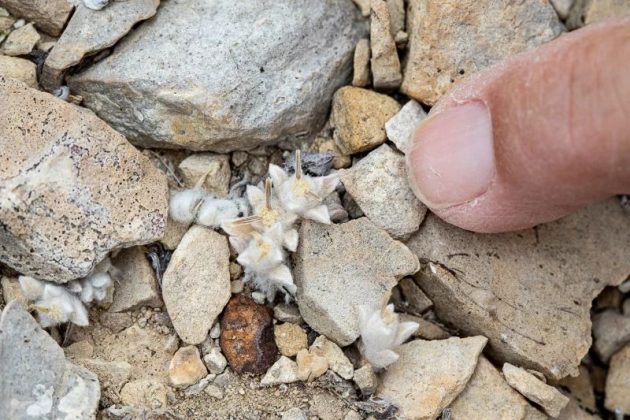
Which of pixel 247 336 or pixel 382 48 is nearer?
pixel 247 336

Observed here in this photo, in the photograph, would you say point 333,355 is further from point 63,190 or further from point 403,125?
Result: point 63,190

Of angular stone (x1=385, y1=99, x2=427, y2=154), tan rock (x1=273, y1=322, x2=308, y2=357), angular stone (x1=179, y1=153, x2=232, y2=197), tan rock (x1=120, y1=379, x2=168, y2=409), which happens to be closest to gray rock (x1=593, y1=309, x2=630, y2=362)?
angular stone (x1=385, y1=99, x2=427, y2=154)

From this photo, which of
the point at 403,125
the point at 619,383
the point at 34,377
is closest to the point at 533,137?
the point at 403,125

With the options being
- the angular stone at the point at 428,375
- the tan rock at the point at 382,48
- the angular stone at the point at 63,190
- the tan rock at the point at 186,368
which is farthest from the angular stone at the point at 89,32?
the angular stone at the point at 428,375

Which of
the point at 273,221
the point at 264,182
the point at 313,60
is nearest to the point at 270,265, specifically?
the point at 273,221

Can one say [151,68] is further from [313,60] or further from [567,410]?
[567,410]

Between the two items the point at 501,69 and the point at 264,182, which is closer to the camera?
the point at 501,69
